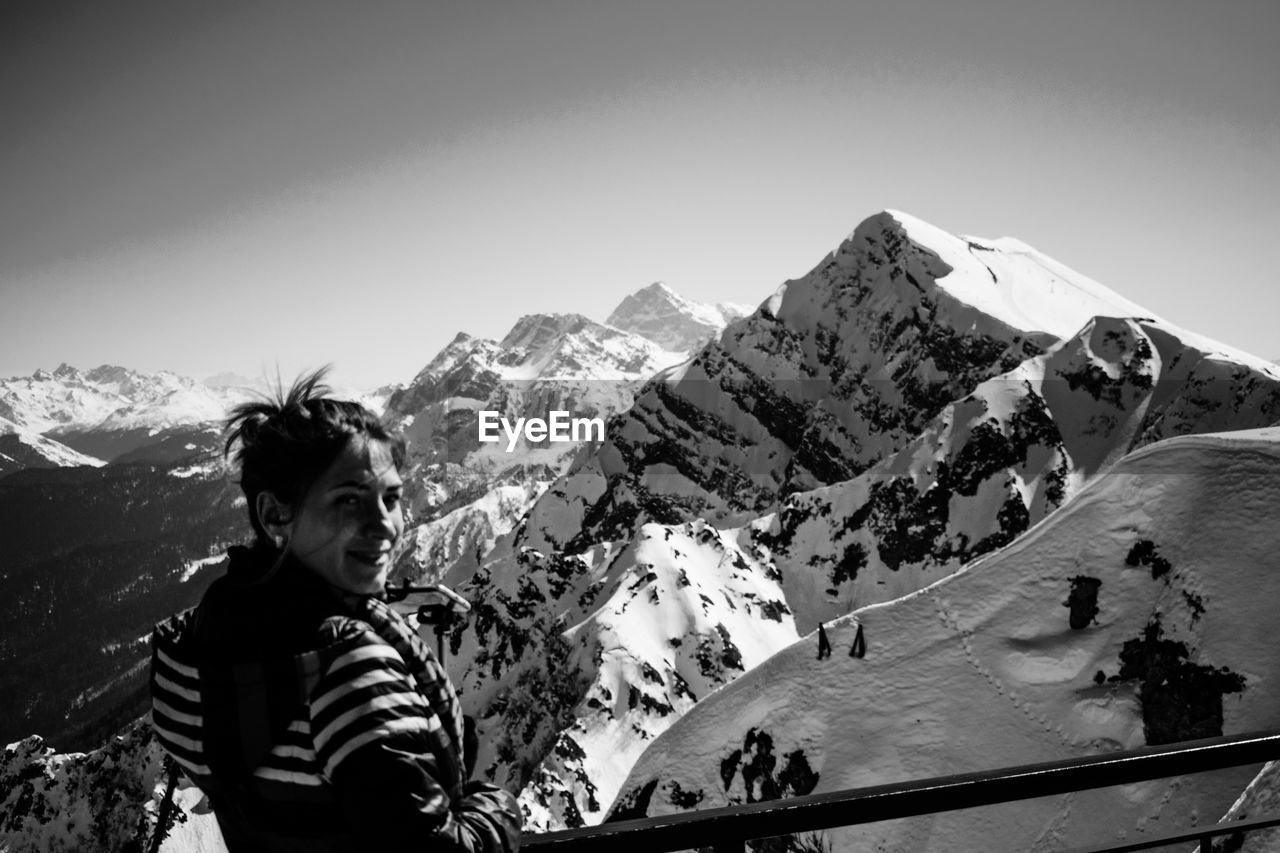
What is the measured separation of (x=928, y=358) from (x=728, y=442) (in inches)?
1835

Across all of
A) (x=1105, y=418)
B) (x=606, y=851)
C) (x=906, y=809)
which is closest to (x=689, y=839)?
(x=606, y=851)

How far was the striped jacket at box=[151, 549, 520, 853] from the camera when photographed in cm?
178

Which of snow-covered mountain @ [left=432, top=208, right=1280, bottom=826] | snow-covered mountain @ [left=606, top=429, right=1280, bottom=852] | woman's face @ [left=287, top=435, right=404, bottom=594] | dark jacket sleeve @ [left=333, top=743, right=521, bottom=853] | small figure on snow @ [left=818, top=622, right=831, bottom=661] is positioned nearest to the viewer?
dark jacket sleeve @ [left=333, top=743, right=521, bottom=853]

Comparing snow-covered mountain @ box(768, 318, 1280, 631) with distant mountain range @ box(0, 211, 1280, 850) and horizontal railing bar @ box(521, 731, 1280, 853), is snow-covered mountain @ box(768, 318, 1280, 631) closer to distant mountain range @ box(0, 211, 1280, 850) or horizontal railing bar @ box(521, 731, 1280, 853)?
distant mountain range @ box(0, 211, 1280, 850)

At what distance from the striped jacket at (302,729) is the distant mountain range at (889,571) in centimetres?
99

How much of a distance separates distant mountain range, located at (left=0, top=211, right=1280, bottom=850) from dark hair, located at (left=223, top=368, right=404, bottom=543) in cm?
97

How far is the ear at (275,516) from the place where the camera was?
2.24 meters

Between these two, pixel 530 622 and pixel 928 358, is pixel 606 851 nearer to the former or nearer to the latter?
pixel 530 622

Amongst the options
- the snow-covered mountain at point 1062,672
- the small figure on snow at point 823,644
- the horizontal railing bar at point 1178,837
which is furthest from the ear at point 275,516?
the small figure on snow at point 823,644

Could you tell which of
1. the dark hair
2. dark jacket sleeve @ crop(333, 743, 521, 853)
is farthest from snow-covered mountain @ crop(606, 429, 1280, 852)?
the dark hair

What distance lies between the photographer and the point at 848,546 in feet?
328

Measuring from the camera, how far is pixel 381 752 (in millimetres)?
1763

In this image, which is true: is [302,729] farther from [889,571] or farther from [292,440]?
[889,571]

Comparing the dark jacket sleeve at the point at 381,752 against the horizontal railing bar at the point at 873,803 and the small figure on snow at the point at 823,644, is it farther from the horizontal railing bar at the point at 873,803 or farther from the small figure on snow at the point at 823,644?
the small figure on snow at the point at 823,644
